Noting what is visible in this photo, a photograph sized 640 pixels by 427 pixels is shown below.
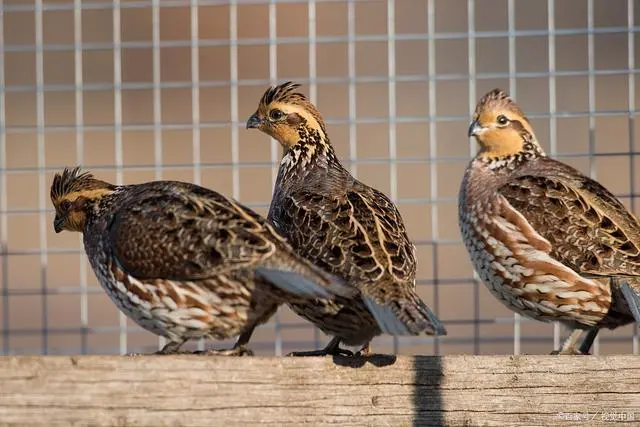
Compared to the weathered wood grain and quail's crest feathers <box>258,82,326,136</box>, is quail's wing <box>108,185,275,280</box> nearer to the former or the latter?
the weathered wood grain

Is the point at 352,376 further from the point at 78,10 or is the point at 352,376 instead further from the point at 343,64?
the point at 343,64

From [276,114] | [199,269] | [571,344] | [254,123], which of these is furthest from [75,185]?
[571,344]

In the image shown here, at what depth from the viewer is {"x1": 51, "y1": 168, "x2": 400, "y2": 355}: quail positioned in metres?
5.39

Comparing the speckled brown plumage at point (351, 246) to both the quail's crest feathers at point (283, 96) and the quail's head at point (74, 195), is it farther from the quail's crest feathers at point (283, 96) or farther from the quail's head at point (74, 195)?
the quail's head at point (74, 195)

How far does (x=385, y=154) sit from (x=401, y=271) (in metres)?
5.98

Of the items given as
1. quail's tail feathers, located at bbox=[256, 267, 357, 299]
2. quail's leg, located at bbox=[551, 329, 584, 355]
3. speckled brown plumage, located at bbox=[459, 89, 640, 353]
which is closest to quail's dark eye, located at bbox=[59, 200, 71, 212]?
quail's tail feathers, located at bbox=[256, 267, 357, 299]

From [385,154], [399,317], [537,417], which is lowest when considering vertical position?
[537,417]

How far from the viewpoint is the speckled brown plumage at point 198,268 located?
5398 mm

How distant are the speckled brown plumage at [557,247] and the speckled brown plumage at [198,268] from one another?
59.3 inches

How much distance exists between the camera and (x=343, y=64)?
11.5 m

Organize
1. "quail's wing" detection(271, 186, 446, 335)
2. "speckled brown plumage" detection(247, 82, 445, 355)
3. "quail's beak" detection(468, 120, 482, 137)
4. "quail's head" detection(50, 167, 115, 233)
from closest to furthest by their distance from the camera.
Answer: "quail's wing" detection(271, 186, 446, 335)
"speckled brown plumage" detection(247, 82, 445, 355)
"quail's head" detection(50, 167, 115, 233)
"quail's beak" detection(468, 120, 482, 137)

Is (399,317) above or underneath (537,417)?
above

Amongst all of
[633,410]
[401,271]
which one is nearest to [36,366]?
[401,271]

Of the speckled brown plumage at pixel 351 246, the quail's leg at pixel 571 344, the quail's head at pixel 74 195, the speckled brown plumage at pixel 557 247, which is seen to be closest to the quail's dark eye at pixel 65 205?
the quail's head at pixel 74 195
